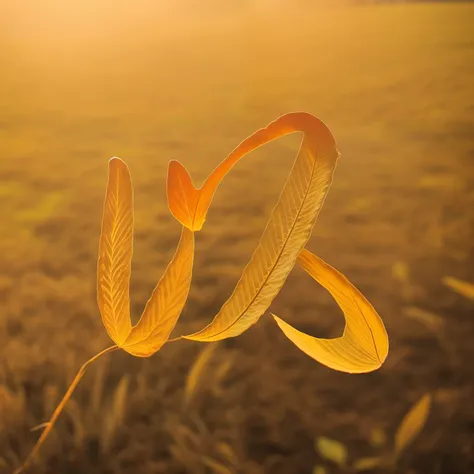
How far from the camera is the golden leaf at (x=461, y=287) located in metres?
1.09

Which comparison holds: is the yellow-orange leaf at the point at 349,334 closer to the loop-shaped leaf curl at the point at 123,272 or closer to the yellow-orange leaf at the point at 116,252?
the loop-shaped leaf curl at the point at 123,272

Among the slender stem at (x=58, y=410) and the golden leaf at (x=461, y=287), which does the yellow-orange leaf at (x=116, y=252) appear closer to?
the slender stem at (x=58, y=410)

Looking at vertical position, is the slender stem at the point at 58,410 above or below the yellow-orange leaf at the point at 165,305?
below

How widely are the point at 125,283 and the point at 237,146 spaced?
334mm

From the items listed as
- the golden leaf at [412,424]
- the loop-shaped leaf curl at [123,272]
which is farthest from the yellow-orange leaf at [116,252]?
the golden leaf at [412,424]

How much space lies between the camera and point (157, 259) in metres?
1.13

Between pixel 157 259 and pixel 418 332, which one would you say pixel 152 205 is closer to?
pixel 157 259

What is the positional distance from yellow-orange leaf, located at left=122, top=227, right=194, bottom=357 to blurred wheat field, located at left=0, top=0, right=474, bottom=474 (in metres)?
0.04

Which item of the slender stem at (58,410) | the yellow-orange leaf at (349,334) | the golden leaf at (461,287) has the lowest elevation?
the slender stem at (58,410)

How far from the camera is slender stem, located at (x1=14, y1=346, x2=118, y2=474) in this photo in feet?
3.64

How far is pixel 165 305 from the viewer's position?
1.08 meters

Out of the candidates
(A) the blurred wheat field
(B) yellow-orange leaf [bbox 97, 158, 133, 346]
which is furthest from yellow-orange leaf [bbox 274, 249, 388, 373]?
(B) yellow-orange leaf [bbox 97, 158, 133, 346]

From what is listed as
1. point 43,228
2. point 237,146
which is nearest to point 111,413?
point 43,228

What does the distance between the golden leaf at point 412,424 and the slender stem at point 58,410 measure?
0.55 meters
